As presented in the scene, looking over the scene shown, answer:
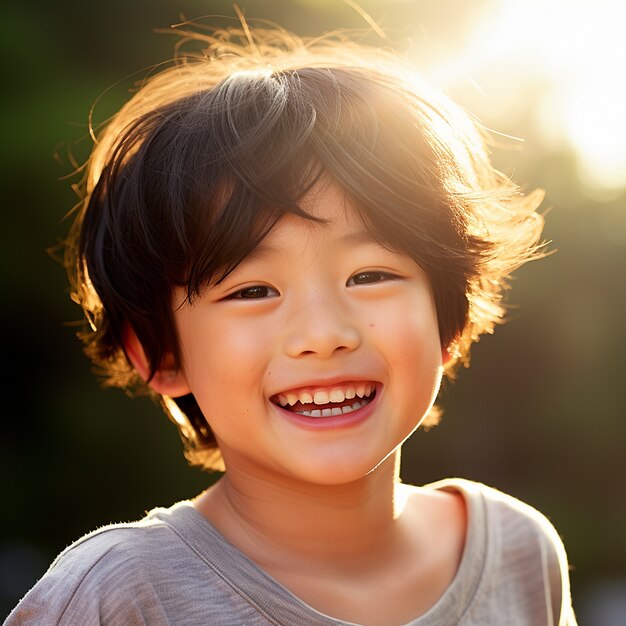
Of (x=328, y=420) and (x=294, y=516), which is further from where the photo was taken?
(x=294, y=516)

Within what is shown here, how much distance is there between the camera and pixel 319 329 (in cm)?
140

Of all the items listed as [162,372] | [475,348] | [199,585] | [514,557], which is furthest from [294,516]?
[475,348]

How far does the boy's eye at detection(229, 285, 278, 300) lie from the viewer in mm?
1458

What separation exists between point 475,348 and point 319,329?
8.29 ft

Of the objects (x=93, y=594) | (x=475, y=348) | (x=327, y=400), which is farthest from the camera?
(x=475, y=348)

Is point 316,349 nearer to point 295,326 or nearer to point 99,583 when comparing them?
point 295,326

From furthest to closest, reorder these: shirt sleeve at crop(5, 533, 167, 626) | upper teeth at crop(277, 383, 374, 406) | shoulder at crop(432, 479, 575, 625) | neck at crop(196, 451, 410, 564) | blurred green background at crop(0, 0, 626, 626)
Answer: blurred green background at crop(0, 0, 626, 626) < shoulder at crop(432, 479, 575, 625) < neck at crop(196, 451, 410, 564) < upper teeth at crop(277, 383, 374, 406) < shirt sleeve at crop(5, 533, 167, 626)

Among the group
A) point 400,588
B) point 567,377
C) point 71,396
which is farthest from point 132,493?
point 400,588

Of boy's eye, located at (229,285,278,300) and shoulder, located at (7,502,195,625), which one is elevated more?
boy's eye, located at (229,285,278,300)

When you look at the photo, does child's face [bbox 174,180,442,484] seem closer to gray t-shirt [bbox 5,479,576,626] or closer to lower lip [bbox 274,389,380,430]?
lower lip [bbox 274,389,380,430]

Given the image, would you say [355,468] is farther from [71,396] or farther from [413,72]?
[71,396]

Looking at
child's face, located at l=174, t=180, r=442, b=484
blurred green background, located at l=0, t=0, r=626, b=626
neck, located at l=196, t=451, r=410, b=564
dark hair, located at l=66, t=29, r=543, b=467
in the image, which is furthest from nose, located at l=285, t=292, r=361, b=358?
blurred green background, located at l=0, t=0, r=626, b=626

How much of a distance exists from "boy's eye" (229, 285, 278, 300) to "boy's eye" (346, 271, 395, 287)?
0.11 meters

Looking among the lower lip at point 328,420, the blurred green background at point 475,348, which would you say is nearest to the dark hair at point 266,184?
the lower lip at point 328,420
